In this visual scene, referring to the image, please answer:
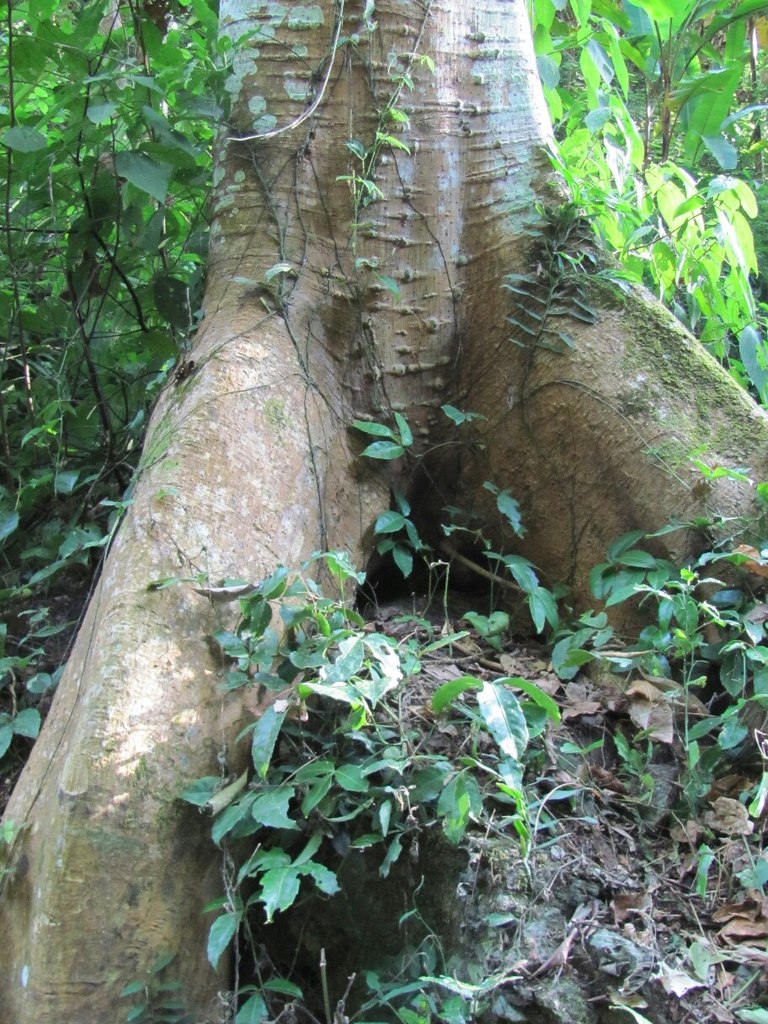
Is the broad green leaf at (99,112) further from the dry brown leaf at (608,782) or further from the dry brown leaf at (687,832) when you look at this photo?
the dry brown leaf at (687,832)

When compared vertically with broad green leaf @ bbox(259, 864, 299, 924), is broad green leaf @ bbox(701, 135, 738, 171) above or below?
above

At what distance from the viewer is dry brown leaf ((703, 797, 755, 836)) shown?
206cm

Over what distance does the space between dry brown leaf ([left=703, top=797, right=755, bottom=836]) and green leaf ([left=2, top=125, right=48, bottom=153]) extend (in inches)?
105

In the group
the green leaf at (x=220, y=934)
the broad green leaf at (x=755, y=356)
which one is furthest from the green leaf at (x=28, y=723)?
the broad green leaf at (x=755, y=356)

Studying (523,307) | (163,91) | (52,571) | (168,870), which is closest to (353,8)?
(163,91)

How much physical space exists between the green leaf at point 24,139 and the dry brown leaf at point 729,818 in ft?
8.76

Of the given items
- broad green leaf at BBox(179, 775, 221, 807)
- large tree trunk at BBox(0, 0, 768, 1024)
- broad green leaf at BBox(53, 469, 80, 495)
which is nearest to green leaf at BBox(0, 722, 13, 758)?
large tree trunk at BBox(0, 0, 768, 1024)

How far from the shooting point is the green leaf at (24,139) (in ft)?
8.77

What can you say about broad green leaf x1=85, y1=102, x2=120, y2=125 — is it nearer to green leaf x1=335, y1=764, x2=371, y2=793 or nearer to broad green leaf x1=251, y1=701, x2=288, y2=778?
broad green leaf x1=251, y1=701, x2=288, y2=778

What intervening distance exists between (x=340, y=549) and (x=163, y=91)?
1643 millimetres

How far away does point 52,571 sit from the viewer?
284cm

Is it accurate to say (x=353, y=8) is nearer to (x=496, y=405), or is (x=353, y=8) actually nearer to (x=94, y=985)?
(x=496, y=405)

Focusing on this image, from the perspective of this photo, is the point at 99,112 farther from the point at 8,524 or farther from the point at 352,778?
the point at 352,778

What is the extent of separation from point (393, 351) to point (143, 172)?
97 cm
